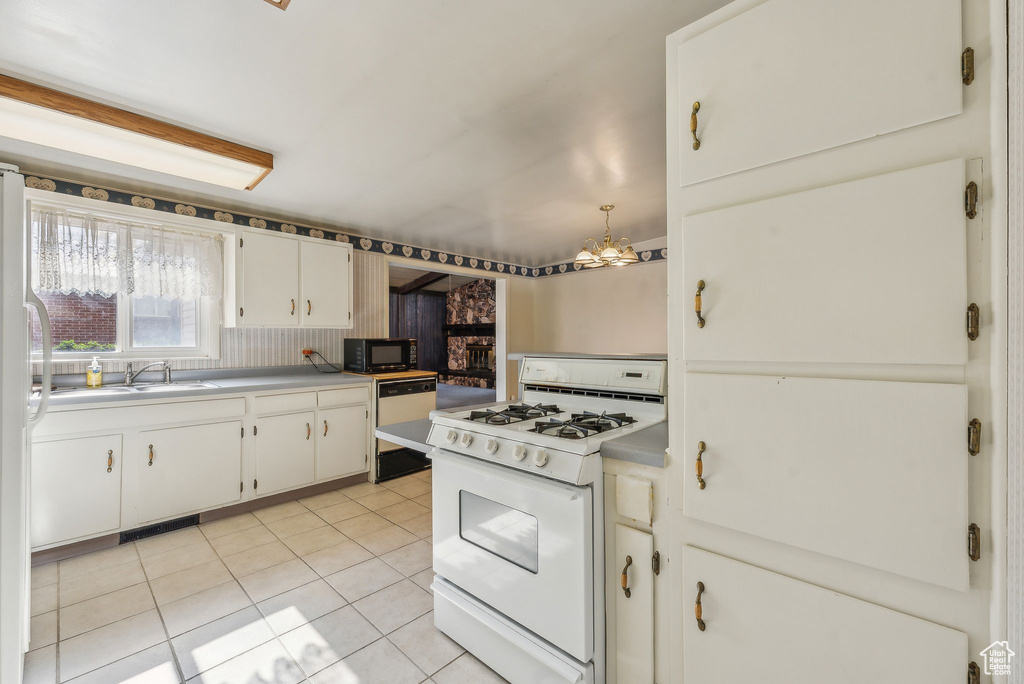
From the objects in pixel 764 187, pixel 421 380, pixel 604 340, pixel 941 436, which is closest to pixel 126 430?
pixel 421 380

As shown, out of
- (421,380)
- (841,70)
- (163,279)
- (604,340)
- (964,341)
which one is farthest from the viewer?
(604,340)

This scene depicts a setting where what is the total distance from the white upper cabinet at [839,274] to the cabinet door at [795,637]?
552 millimetres

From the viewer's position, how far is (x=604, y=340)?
17.8 feet

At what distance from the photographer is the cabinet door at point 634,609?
1.27 metres

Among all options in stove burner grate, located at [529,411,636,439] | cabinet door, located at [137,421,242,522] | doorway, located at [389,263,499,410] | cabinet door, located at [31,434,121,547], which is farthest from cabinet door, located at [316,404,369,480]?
doorway, located at [389,263,499,410]

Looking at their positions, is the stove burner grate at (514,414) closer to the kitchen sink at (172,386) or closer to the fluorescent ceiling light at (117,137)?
the fluorescent ceiling light at (117,137)

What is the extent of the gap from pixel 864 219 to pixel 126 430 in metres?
3.74

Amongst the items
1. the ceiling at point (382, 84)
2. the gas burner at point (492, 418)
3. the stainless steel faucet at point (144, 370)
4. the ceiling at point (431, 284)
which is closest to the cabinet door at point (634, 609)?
the gas burner at point (492, 418)

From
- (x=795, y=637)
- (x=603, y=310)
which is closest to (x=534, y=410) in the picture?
(x=795, y=637)

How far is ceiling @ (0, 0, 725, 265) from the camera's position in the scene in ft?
4.63

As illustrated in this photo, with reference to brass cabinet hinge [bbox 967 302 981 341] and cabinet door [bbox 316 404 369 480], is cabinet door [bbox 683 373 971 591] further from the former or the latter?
cabinet door [bbox 316 404 369 480]

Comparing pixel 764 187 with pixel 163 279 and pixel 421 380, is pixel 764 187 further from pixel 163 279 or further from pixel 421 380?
pixel 163 279

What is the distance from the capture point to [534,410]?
Result: 1.95 meters

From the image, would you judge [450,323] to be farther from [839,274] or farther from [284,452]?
[839,274]
